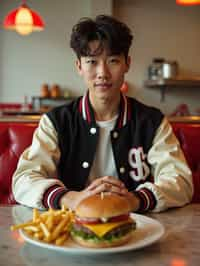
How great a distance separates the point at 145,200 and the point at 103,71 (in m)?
0.51

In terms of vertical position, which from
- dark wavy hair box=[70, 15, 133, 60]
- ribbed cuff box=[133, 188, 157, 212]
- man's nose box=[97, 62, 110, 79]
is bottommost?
ribbed cuff box=[133, 188, 157, 212]

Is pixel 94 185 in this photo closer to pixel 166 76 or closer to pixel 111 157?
pixel 111 157

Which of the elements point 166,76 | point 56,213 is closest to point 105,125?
point 56,213

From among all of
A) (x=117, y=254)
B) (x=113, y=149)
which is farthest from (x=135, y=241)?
(x=113, y=149)

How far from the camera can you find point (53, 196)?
1392 millimetres

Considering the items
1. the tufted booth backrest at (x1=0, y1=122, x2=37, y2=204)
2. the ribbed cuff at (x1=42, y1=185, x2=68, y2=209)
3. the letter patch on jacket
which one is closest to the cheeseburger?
the ribbed cuff at (x1=42, y1=185, x2=68, y2=209)

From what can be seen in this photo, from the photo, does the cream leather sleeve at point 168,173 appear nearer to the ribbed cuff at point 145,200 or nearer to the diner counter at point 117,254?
the ribbed cuff at point 145,200

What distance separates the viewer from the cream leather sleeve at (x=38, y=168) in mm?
1442

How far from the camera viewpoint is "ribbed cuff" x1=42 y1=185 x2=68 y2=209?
4.53 feet

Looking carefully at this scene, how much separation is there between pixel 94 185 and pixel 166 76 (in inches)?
218

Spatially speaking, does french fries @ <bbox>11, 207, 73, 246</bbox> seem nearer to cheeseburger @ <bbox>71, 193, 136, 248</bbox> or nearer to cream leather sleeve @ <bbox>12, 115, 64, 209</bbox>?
cheeseburger @ <bbox>71, 193, 136, 248</bbox>

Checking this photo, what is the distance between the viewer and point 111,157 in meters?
1.74

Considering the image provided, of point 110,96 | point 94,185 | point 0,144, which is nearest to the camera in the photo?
point 94,185

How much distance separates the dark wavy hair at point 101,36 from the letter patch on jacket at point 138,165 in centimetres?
38
